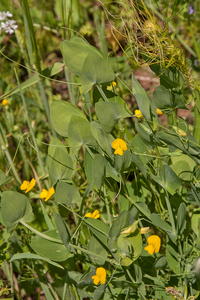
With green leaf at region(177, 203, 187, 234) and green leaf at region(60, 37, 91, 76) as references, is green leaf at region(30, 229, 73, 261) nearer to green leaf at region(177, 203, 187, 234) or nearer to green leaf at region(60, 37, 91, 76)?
green leaf at region(177, 203, 187, 234)

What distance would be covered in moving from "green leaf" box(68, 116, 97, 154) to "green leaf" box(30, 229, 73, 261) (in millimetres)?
199

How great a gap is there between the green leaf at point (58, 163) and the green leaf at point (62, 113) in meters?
0.04

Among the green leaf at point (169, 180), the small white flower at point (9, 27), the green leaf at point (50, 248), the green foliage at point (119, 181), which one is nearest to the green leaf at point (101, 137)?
the green foliage at point (119, 181)

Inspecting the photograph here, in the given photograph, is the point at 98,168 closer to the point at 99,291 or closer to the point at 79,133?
the point at 79,133

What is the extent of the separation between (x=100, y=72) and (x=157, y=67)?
138 mm

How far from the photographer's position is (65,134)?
691 mm

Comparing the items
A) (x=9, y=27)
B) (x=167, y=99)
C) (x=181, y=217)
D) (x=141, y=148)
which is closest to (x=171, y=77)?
(x=167, y=99)

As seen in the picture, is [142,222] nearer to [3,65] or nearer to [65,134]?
[65,134]

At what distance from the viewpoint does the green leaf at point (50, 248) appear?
0.64m

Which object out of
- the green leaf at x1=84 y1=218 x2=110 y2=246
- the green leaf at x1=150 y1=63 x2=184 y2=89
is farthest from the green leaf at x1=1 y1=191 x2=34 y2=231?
the green leaf at x1=150 y1=63 x2=184 y2=89

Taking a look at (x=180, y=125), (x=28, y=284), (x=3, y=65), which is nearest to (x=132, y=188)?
(x=180, y=125)

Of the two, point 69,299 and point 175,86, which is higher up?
point 175,86

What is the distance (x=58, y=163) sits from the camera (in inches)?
27.5

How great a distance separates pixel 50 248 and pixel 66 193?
12 cm
